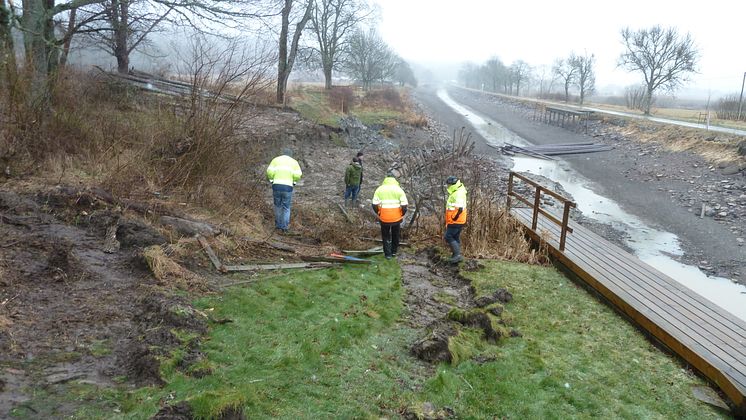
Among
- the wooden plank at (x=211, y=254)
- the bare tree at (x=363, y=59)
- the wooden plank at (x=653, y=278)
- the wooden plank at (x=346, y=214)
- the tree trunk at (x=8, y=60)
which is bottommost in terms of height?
the wooden plank at (x=653, y=278)

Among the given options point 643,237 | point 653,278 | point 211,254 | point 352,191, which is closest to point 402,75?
point 643,237

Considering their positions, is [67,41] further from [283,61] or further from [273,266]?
[283,61]

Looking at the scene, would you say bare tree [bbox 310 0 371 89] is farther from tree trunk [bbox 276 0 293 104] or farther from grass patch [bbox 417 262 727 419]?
grass patch [bbox 417 262 727 419]

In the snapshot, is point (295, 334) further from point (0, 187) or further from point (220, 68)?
point (220, 68)

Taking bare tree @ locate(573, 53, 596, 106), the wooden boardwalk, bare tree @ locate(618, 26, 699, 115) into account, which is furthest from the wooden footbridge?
bare tree @ locate(573, 53, 596, 106)

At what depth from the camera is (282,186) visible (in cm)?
1084

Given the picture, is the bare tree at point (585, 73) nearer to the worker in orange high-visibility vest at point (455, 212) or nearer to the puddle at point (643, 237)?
the puddle at point (643, 237)

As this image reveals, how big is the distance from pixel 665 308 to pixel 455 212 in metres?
3.84

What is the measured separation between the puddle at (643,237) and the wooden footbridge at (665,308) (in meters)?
4.00

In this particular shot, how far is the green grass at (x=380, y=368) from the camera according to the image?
4.53 m

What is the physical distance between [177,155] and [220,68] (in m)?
2.16

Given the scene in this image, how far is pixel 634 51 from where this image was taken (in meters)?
48.1

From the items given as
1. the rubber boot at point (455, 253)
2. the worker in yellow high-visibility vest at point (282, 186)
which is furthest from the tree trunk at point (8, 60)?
the rubber boot at point (455, 253)

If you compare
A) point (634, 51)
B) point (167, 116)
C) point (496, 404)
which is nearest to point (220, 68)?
point (167, 116)
